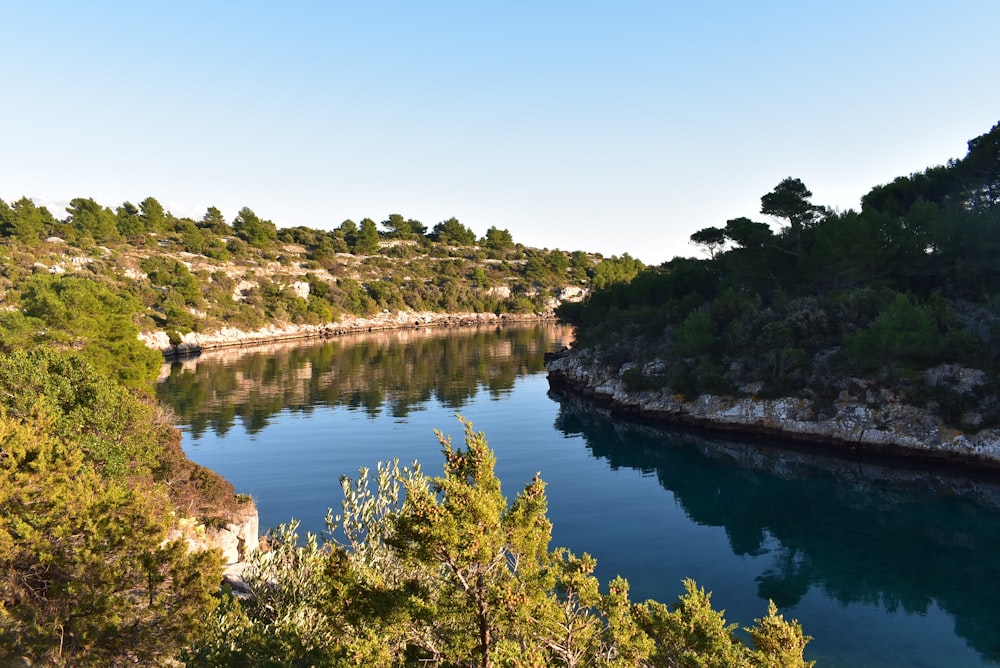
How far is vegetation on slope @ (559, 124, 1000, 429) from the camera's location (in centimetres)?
4416

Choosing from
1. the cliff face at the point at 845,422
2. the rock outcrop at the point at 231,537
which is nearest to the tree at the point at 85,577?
the rock outcrop at the point at 231,537

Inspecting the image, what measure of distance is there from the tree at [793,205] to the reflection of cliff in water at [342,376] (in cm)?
3847

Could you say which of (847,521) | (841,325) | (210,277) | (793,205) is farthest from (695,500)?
(210,277)

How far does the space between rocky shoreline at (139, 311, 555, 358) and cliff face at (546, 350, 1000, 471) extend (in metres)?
86.6

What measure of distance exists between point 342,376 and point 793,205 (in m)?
61.7

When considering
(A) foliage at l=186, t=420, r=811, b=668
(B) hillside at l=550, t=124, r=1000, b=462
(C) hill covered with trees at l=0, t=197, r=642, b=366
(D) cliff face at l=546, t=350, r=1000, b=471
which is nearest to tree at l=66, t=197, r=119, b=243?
(C) hill covered with trees at l=0, t=197, r=642, b=366

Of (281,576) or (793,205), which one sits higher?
(793,205)

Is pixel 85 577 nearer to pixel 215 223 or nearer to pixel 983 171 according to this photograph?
pixel 983 171

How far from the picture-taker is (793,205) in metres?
64.2

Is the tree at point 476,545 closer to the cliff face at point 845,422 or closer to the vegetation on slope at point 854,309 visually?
the cliff face at point 845,422

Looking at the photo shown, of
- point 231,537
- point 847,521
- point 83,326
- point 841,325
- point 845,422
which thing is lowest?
point 847,521

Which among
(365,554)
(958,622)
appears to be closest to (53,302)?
(365,554)

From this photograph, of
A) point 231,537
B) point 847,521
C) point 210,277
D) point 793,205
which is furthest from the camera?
point 210,277

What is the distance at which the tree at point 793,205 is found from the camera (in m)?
64.2
